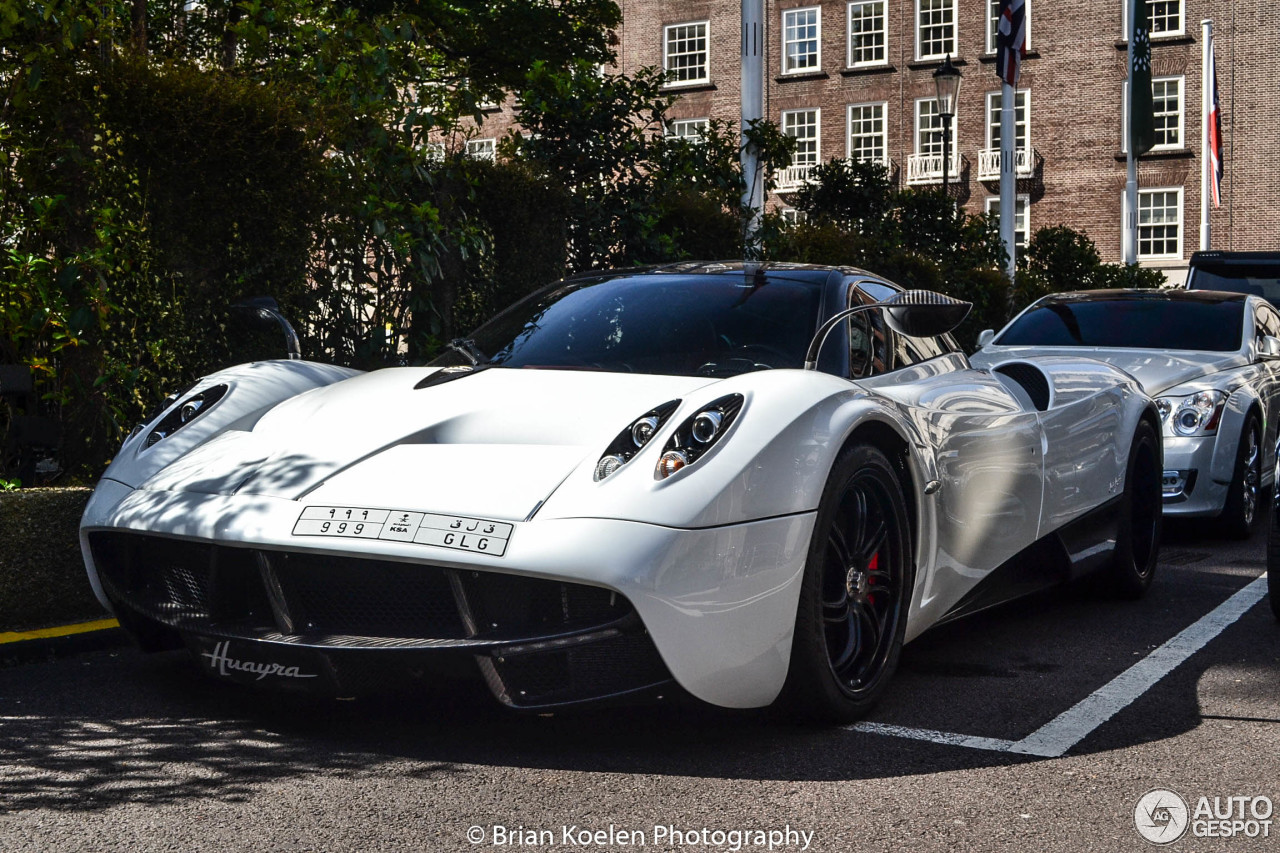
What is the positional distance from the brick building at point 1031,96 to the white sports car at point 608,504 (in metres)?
36.0

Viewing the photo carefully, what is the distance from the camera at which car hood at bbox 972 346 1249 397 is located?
8.29 m

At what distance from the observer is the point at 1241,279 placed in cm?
1614

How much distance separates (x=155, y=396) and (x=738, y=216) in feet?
19.3

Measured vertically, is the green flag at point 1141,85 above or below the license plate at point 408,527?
above

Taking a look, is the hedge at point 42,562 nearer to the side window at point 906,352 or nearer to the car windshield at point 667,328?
the car windshield at point 667,328

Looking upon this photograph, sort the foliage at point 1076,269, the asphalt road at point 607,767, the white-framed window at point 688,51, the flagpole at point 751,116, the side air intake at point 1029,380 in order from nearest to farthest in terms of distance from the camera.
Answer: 1. the asphalt road at point 607,767
2. the side air intake at point 1029,380
3. the flagpole at point 751,116
4. the foliage at point 1076,269
5. the white-framed window at point 688,51

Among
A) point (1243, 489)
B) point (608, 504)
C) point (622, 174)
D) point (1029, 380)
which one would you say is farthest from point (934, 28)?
point (608, 504)

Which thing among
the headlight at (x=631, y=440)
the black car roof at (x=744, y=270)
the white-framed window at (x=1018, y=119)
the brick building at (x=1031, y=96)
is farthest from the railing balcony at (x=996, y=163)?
the headlight at (x=631, y=440)

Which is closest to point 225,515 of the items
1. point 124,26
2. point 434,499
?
point 434,499

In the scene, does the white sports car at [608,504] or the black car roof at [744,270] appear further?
the black car roof at [744,270]

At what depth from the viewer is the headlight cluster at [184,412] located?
4.57 m

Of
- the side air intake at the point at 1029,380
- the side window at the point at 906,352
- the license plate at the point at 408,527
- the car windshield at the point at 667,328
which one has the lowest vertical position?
the license plate at the point at 408,527

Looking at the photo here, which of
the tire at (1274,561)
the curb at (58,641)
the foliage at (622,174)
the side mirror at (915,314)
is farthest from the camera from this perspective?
the foliage at (622,174)

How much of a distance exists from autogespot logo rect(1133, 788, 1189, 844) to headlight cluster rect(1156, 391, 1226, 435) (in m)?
5.00
